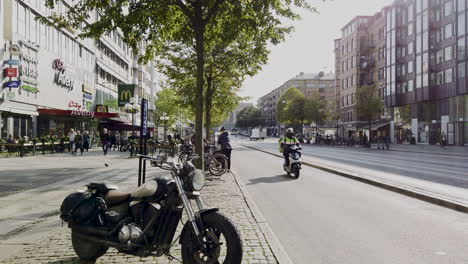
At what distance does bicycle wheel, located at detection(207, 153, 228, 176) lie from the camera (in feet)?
41.3

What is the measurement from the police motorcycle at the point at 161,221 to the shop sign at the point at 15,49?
2352 cm

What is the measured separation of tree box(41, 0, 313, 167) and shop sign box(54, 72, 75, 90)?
74.6 feet

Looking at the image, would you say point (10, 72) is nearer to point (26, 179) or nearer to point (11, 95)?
point (11, 95)

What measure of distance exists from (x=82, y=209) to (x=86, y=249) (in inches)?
19.5

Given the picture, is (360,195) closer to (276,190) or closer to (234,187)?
(276,190)

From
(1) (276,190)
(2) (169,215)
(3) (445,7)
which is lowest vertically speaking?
(1) (276,190)

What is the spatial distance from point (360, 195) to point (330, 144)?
4293 cm

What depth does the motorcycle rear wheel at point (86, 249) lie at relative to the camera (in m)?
4.07

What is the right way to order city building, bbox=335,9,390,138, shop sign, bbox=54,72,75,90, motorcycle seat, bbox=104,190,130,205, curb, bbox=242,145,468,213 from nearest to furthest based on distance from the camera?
motorcycle seat, bbox=104,190,130,205
curb, bbox=242,145,468,213
shop sign, bbox=54,72,75,90
city building, bbox=335,9,390,138

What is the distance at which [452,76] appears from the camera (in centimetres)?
3975

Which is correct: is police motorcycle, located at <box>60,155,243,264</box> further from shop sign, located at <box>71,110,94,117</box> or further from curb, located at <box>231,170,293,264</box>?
shop sign, located at <box>71,110,94,117</box>

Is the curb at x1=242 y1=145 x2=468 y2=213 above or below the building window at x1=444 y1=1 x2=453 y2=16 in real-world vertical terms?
below

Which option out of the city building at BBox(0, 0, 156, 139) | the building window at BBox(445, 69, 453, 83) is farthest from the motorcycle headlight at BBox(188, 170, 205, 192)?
the building window at BBox(445, 69, 453, 83)

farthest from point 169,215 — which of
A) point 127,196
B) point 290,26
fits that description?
point 290,26
